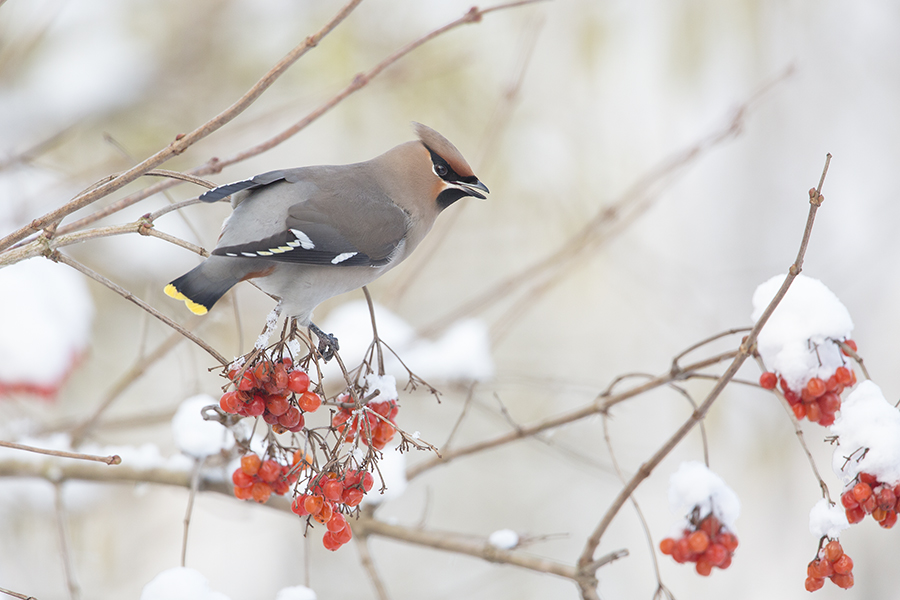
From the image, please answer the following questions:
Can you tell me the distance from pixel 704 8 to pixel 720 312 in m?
2.30

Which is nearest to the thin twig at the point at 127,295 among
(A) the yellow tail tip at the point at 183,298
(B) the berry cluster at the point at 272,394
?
(B) the berry cluster at the point at 272,394

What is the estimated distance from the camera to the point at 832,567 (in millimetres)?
1608

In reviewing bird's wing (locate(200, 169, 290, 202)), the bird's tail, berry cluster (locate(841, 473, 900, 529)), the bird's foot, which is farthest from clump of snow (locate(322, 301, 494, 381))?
berry cluster (locate(841, 473, 900, 529))

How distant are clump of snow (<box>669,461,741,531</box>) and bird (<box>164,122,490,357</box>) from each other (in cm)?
91

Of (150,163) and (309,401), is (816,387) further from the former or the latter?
(150,163)

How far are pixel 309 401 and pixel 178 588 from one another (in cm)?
45

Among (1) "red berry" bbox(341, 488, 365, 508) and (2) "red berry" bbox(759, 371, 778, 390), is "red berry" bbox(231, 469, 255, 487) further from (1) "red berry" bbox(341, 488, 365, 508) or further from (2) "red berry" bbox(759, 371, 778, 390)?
(2) "red berry" bbox(759, 371, 778, 390)

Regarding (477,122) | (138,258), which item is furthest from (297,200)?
(477,122)

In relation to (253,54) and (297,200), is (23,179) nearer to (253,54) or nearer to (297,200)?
(253,54)

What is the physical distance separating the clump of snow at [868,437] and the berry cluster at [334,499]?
97 cm

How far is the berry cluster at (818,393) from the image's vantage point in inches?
69.6

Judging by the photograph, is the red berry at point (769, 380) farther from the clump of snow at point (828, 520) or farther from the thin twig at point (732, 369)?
the clump of snow at point (828, 520)

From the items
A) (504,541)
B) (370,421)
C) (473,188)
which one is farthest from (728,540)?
(473,188)

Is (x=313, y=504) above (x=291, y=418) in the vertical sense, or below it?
below
